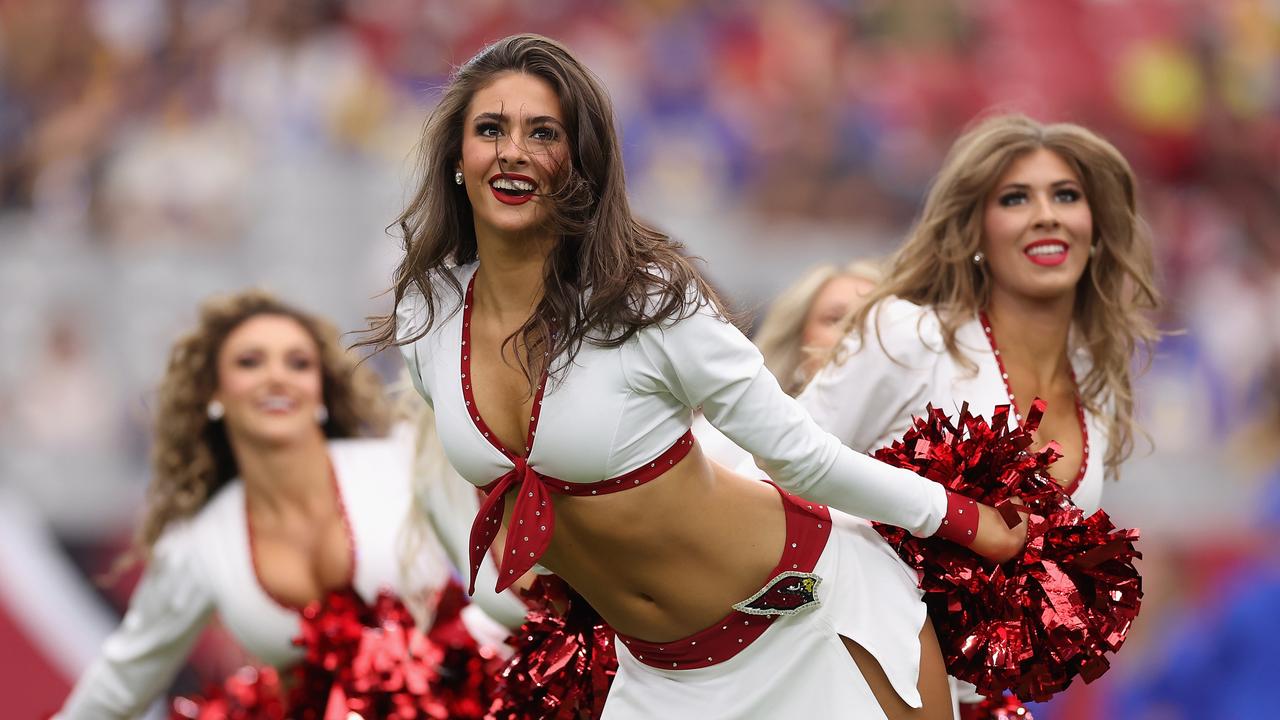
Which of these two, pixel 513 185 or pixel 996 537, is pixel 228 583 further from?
pixel 996 537

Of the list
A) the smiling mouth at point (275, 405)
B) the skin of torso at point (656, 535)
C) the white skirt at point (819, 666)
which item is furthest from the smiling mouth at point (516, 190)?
the smiling mouth at point (275, 405)

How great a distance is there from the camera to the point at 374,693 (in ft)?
13.2

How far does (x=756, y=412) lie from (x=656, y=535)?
277mm

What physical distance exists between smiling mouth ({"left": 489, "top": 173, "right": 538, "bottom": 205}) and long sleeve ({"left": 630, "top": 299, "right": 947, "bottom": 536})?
309 millimetres

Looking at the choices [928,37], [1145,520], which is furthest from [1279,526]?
[928,37]

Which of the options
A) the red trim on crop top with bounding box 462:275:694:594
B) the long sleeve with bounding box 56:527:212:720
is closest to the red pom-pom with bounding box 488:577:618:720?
the red trim on crop top with bounding box 462:275:694:594

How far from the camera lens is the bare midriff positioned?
9.16ft

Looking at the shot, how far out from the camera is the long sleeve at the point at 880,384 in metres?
3.51

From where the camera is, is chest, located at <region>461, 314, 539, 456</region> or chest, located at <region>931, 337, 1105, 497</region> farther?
chest, located at <region>931, 337, 1105, 497</region>

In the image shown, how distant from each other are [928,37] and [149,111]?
4596 millimetres

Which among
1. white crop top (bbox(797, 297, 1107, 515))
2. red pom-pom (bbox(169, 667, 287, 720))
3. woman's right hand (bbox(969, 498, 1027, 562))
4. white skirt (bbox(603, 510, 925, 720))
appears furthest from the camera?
red pom-pom (bbox(169, 667, 287, 720))

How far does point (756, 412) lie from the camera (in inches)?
109

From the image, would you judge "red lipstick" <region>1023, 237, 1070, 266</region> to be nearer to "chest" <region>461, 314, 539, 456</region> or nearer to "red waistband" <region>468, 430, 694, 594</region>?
"red waistband" <region>468, 430, 694, 594</region>

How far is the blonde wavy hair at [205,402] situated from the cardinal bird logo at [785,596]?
200 centimetres
